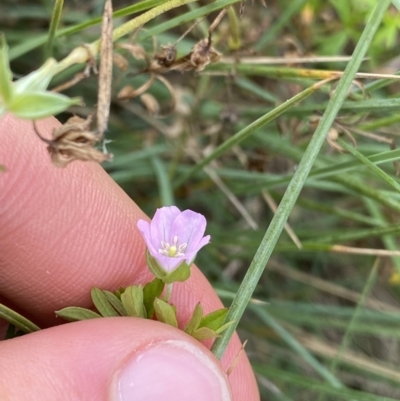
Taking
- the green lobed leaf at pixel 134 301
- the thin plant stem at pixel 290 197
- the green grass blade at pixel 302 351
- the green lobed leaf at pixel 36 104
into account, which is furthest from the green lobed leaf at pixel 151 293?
the green grass blade at pixel 302 351

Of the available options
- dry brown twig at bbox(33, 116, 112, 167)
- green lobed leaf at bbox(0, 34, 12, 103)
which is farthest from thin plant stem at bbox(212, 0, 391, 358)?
green lobed leaf at bbox(0, 34, 12, 103)

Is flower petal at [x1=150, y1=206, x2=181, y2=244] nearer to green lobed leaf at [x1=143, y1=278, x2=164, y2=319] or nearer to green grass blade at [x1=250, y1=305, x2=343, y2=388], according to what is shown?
green lobed leaf at [x1=143, y1=278, x2=164, y2=319]

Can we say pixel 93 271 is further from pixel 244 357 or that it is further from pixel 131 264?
pixel 244 357

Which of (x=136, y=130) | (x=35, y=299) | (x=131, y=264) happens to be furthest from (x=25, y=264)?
(x=136, y=130)

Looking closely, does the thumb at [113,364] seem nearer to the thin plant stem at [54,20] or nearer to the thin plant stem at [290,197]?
the thin plant stem at [290,197]

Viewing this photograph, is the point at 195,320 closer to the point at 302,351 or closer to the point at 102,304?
the point at 102,304
